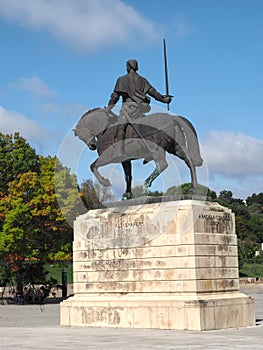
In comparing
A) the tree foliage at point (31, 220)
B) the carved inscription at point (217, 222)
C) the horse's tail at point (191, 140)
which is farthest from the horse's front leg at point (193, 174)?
the tree foliage at point (31, 220)

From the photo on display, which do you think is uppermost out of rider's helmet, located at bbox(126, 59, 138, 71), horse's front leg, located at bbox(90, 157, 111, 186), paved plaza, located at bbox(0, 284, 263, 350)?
rider's helmet, located at bbox(126, 59, 138, 71)

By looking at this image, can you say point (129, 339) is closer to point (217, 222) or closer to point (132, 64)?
point (217, 222)

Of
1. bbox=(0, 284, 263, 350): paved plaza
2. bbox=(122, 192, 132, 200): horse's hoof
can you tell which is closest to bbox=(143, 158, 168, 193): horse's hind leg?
bbox=(122, 192, 132, 200): horse's hoof

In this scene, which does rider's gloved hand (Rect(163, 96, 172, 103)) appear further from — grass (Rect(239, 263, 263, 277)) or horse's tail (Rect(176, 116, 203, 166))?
grass (Rect(239, 263, 263, 277))

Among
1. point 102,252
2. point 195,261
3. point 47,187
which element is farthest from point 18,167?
point 195,261

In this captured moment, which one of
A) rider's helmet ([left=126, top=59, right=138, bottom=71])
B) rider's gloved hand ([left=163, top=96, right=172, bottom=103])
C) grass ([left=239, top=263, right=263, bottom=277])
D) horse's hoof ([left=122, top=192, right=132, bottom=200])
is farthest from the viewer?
grass ([left=239, top=263, right=263, bottom=277])

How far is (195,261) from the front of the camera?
54.8ft

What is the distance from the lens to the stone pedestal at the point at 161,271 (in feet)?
54.9

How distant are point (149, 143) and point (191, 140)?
1.23m

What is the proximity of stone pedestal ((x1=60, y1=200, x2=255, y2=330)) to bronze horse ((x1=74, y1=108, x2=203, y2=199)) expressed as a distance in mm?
1267

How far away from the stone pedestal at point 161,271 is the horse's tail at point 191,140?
1380 mm

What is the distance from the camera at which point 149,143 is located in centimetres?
1869

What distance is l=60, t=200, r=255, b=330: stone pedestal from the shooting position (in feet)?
54.9

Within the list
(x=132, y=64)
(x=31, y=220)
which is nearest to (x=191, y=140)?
(x=132, y=64)
